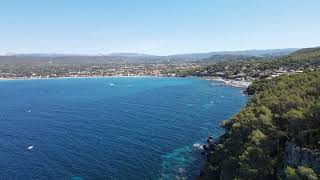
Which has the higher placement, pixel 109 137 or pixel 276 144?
pixel 276 144

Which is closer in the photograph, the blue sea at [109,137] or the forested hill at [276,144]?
the forested hill at [276,144]

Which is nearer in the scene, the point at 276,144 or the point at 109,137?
the point at 276,144

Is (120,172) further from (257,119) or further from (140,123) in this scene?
(140,123)

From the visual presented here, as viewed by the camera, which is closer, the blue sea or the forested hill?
the forested hill

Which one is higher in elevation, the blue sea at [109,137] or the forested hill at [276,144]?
the forested hill at [276,144]

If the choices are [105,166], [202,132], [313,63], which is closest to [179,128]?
[202,132]
